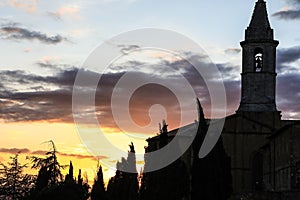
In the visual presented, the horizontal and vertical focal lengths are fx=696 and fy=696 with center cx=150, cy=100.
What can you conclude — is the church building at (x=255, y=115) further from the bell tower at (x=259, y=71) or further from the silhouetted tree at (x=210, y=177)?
the silhouetted tree at (x=210, y=177)

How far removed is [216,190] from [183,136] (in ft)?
79.6

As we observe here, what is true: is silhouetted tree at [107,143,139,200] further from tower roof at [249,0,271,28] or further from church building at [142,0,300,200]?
tower roof at [249,0,271,28]

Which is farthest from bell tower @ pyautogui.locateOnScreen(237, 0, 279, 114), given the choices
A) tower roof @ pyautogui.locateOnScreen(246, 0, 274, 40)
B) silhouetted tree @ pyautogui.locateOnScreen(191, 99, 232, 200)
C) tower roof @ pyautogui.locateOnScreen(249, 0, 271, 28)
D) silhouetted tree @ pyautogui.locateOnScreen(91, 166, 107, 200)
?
silhouetted tree @ pyautogui.locateOnScreen(191, 99, 232, 200)

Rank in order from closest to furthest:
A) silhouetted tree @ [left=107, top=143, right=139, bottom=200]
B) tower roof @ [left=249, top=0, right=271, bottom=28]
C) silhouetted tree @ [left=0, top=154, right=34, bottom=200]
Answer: silhouetted tree @ [left=0, top=154, right=34, bottom=200] → silhouetted tree @ [left=107, top=143, right=139, bottom=200] → tower roof @ [left=249, top=0, right=271, bottom=28]

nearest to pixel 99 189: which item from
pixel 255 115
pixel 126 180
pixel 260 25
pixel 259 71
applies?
pixel 126 180

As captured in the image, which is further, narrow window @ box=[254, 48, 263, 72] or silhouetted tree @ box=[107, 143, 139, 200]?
narrow window @ box=[254, 48, 263, 72]

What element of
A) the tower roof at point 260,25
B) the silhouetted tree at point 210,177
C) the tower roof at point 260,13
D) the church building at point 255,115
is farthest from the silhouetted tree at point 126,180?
the tower roof at point 260,13

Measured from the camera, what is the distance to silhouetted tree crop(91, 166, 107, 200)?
53406mm

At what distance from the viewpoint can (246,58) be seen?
5959 cm

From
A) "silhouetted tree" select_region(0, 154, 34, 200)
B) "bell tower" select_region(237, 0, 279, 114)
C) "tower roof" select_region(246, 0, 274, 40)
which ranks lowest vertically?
"silhouetted tree" select_region(0, 154, 34, 200)

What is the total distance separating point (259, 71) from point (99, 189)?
1719cm

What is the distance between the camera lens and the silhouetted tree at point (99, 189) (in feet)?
175

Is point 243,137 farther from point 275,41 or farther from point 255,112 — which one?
point 275,41

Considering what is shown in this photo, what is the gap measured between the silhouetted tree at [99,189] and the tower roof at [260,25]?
17385 mm
